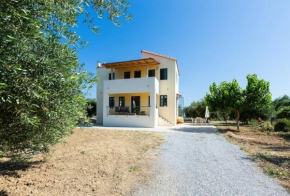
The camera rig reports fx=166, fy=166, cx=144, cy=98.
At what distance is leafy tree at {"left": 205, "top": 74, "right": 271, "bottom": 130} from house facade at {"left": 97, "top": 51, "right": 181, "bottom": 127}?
19.2 feet

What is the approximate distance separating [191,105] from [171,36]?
21854mm

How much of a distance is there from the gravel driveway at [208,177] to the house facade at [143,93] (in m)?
10.8

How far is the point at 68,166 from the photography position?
5852 mm

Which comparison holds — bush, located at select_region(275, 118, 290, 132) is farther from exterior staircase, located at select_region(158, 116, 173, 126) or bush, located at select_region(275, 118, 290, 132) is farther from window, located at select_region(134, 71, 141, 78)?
window, located at select_region(134, 71, 141, 78)

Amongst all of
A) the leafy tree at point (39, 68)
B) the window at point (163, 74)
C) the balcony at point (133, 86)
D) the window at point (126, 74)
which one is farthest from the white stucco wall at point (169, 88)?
the leafy tree at point (39, 68)

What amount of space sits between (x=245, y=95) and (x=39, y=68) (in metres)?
16.8

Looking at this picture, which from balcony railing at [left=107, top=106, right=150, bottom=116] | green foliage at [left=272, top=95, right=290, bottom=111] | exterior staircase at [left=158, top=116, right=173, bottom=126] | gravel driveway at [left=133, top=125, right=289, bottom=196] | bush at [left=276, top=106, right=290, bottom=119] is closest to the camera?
gravel driveway at [left=133, top=125, right=289, bottom=196]

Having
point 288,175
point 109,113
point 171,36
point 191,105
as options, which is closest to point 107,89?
point 109,113

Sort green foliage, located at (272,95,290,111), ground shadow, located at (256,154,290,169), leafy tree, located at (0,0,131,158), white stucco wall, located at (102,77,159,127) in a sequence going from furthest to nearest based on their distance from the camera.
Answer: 1. green foliage, located at (272,95,290,111)
2. white stucco wall, located at (102,77,159,127)
3. ground shadow, located at (256,154,290,169)
4. leafy tree, located at (0,0,131,158)

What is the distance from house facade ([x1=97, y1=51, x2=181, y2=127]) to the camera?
60.0 ft

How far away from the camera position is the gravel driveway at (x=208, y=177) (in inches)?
168

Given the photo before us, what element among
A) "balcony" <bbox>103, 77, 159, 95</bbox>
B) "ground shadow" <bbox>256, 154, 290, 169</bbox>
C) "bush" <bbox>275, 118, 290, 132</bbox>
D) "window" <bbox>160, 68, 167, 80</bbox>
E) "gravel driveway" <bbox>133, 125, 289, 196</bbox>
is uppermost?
"window" <bbox>160, 68, 167, 80</bbox>

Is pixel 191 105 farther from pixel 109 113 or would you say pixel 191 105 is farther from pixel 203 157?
pixel 203 157

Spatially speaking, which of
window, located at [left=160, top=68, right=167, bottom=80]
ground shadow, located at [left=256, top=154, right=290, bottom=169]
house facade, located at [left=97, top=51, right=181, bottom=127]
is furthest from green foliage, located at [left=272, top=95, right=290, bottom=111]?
ground shadow, located at [left=256, top=154, right=290, bottom=169]
